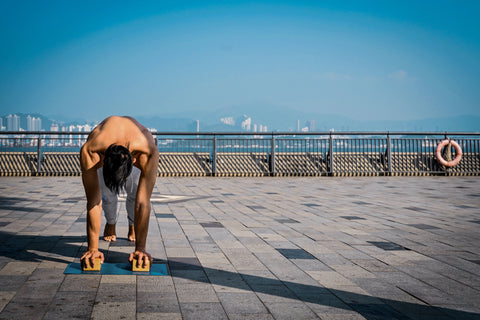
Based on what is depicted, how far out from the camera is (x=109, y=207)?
4410 mm

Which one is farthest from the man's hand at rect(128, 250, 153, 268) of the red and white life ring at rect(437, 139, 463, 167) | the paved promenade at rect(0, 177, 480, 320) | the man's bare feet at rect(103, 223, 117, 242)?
the red and white life ring at rect(437, 139, 463, 167)

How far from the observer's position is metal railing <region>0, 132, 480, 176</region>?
Answer: 15.2m

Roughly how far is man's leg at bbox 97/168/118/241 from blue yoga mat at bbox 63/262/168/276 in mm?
899

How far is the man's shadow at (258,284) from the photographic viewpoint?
8.43 ft

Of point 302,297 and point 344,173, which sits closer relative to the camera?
point 302,297

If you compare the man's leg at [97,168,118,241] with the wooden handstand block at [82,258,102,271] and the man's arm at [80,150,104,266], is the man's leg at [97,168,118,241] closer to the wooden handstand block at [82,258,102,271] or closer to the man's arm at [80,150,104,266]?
the man's arm at [80,150,104,266]

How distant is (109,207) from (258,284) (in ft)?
6.74

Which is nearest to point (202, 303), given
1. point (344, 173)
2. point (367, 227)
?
point (367, 227)

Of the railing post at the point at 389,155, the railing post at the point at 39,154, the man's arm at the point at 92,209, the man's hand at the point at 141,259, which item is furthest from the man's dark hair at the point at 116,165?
the railing post at the point at 389,155

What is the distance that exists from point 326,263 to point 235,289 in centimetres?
112

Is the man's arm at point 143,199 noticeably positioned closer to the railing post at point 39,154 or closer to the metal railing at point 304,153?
the metal railing at point 304,153

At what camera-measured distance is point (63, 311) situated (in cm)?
247

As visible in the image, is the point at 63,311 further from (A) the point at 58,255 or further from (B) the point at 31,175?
(B) the point at 31,175

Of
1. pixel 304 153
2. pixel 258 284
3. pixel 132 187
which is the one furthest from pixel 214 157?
pixel 258 284
